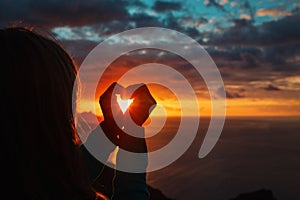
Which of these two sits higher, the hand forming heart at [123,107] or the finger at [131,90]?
the finger at [131,90]

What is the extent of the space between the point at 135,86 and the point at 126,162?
66 cm

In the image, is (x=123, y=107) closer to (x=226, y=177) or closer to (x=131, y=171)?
(x=131, y=171)

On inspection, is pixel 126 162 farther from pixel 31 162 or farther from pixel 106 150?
pixel 31 162

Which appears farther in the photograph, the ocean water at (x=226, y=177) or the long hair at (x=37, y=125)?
the ocean water at (x=226, y=177)

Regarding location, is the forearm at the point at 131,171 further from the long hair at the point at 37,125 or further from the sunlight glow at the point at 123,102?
the long hair at the point at 37,125

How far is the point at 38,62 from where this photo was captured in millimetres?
1234

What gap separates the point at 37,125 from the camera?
47.9 inches

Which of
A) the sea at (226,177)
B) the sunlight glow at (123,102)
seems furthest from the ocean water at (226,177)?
the sunlight glow at (123,102)

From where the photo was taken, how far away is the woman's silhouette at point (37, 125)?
1185 millimetres

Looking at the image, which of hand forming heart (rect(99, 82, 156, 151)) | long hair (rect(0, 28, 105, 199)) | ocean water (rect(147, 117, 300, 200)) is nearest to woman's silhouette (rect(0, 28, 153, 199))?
long hair (rect(0, 28, 105, 199))

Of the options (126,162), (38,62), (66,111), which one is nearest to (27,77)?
(38,62)

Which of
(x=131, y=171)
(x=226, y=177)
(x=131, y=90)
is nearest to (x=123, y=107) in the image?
(x=131, y=90)

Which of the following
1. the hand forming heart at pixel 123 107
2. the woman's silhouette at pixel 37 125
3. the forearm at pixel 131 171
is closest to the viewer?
the woman's silhouette at pixel 37 125

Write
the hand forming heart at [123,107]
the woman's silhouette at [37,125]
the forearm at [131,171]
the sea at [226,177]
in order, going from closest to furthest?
the woman's silhouette at [37,125], the forearm at [131,171], the hand forming heart at [123,107], the sea at [226,177]
